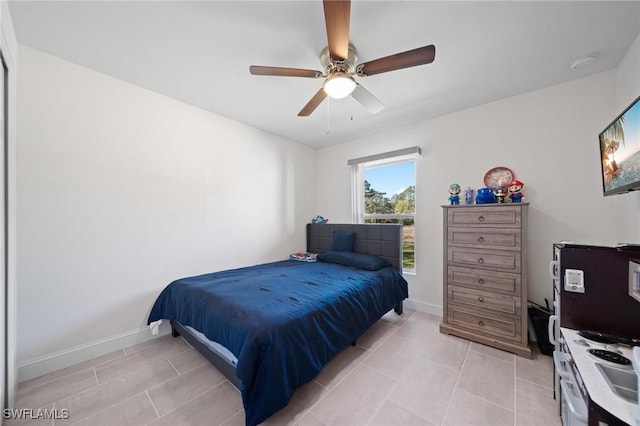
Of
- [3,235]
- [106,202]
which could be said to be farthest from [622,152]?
[106,202]

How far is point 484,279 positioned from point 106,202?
12.4ft

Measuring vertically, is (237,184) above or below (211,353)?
above

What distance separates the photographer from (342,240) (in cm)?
352

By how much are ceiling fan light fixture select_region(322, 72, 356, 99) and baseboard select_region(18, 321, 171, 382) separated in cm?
289

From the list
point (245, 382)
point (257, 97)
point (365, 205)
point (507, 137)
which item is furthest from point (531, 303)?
point (257, 97)

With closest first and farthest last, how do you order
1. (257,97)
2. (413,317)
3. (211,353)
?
(211,353) < (257,97) < (413,317)

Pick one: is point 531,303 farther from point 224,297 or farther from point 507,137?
point 224,297

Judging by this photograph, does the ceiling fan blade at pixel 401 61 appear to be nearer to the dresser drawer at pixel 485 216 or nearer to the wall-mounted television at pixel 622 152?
the wall-mounted television at pixel 622 152

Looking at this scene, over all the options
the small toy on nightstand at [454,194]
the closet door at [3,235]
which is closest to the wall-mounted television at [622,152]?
the small toy on nightstand at [454,194]

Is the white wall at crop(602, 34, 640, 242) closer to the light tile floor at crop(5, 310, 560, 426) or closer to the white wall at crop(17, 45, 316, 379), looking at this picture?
the light tile floor at crop(5, 310, 560, 426)

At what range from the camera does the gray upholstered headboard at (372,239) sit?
310 cm

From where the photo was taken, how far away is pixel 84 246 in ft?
6.71

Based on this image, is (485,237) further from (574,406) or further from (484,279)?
(574,406)

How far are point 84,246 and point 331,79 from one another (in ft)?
8.40
